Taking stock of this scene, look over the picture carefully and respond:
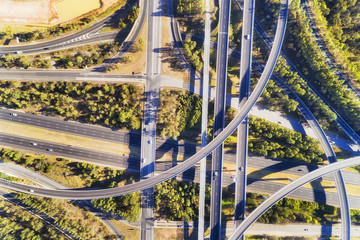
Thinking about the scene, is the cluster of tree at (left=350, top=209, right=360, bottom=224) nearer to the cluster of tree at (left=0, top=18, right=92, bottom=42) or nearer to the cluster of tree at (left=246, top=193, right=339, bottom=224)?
the cluster of tree at (left=246, top=193, right=339, bottom=224)

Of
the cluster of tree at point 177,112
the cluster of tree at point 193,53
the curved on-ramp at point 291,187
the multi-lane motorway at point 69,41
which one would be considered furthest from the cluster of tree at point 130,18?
the curved on-ramp at point 291,187

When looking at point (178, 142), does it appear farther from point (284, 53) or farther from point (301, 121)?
point (284, 53)

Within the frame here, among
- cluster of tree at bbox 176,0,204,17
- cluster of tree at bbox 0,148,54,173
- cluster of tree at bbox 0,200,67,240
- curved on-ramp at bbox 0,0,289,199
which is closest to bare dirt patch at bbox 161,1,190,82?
cluster of tree at bbox 176,0,204,17

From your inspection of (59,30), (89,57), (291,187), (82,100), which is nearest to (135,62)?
(89,57)

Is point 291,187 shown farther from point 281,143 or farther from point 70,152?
point 70,152

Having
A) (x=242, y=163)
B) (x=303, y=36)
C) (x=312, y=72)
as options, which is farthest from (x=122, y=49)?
(x=312, y=72)

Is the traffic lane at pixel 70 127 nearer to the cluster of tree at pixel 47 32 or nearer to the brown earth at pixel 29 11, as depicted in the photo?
the cluster of tree at pixel 47 32
